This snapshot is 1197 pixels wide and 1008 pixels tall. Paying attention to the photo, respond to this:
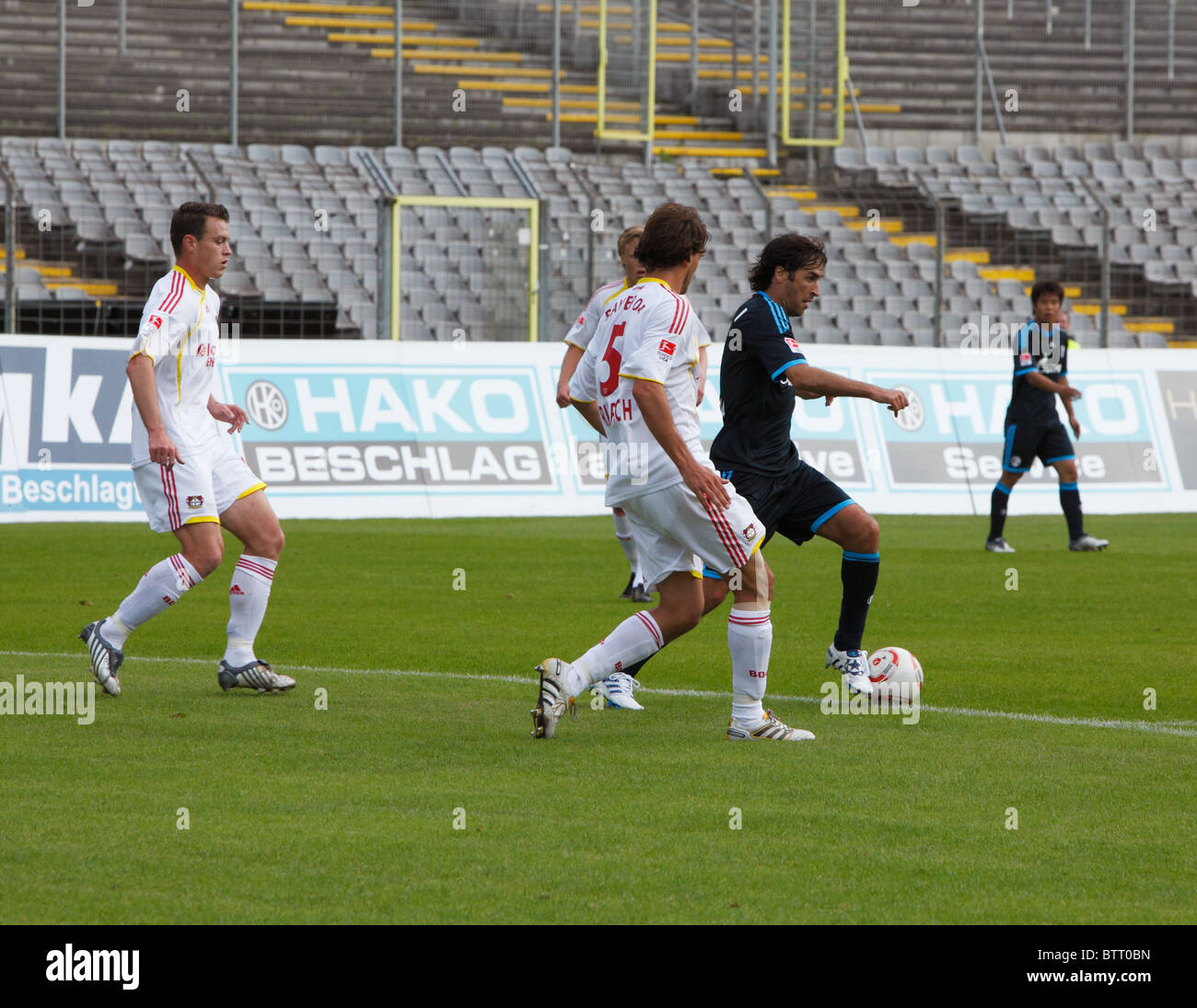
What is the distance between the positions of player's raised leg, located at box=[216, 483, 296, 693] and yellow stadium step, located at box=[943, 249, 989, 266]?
65.3 ft

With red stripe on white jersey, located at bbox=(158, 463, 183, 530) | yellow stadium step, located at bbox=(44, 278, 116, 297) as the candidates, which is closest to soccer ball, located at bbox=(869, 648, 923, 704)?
red stripe on white jersey, located at bbox=(158, 463, 183, 530)

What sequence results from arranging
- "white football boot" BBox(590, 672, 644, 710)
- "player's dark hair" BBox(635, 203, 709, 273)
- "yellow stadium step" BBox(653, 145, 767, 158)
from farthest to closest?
"yellow stadium step" BBox(653, 145, 767, 158) < "white football boot" BBox(590, 672, 644, 710) < "player's dark hair" BBox(635, 203, 709, 273)

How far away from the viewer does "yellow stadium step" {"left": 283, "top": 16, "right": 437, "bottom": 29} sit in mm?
30312

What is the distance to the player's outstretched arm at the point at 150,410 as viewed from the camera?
742cm

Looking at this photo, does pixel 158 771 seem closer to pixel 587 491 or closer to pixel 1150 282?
pixel 587 491

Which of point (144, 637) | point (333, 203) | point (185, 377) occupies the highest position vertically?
point (333, 203)

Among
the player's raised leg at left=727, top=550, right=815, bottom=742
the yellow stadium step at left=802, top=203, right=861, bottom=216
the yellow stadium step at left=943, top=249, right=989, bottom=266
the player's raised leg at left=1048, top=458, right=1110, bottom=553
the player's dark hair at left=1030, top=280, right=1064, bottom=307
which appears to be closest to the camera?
the player's raised leg at left=727, top=550, right=815, bottom=742

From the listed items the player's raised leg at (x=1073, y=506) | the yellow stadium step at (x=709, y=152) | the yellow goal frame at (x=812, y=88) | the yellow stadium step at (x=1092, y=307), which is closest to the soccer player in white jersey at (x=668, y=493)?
the player's raised leg at (x=1073, y=506)

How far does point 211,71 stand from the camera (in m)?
28.2

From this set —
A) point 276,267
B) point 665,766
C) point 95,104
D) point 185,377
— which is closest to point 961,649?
point 665,766

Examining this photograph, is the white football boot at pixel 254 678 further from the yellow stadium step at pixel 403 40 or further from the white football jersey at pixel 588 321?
the yellow stadium step at pixel 403 40

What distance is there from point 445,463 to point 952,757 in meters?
11.5

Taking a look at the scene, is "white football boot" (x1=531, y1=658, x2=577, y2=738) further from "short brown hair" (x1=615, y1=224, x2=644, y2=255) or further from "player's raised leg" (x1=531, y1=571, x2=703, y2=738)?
"short brown hair" (x1=615, y1=224, x2=644, y2=255)

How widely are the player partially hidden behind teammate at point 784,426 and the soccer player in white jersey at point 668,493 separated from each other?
0.29m
